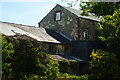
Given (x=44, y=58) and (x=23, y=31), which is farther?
(x=23, y=31)

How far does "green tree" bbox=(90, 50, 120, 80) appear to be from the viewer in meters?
11.4

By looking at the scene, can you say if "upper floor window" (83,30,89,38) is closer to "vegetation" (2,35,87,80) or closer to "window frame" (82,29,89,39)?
"window frame" (82,29,89,39)

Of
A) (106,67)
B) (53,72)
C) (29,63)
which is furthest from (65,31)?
(106,67)

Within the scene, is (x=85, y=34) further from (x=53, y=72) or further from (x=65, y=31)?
(x=53, y=72)

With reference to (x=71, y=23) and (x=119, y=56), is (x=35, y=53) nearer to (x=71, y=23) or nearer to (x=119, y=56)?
(x=119, y=56)

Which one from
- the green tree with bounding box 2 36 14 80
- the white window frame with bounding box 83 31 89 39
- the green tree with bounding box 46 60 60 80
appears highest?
the white window frame with bounding box 83 31 89 39

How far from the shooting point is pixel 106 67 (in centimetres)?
1206

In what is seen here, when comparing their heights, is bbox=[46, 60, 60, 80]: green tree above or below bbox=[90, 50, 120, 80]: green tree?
below

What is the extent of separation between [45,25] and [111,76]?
2583cm

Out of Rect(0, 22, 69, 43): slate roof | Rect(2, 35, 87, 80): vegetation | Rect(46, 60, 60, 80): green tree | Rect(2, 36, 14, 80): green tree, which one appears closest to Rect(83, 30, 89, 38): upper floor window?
Rect(0, 22, 69, 43): slate roof

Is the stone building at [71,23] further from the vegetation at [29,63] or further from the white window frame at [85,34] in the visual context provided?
the vegetation at [29,63]

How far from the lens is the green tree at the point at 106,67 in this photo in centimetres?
1136

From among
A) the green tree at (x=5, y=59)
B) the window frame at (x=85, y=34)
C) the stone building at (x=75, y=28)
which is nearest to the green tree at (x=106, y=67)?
the green tree at (x=5, y=59)

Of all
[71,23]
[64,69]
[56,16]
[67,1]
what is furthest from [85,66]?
[67,1]
